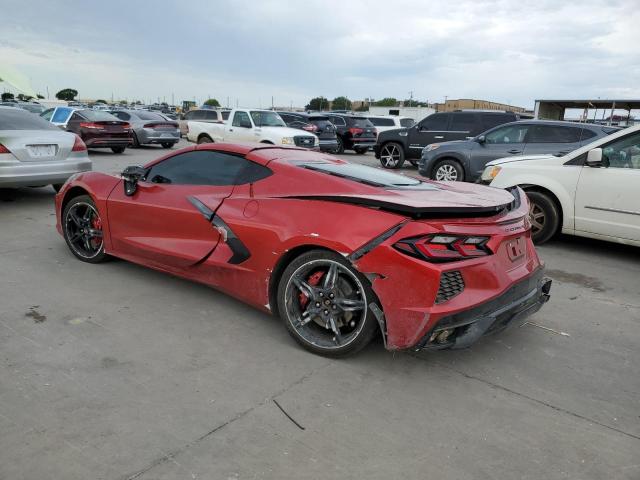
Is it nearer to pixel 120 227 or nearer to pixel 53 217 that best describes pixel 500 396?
pixel 120 227

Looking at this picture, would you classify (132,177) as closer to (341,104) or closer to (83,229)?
(83,229)

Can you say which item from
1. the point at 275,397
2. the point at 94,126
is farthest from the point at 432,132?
the point at 275,397

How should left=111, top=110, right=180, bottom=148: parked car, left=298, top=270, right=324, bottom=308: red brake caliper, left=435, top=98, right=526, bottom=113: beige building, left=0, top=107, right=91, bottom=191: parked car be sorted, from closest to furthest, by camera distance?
left=298, top=270, right=324, bottom=308: red brake caliper < left=0, top=107, right=91, bottom=191: parked car < left=111, top=110, right=180, bottom=148: parked car < left=435, top=98, right=526, bottom=113: beige building

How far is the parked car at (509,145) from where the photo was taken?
10336 mm

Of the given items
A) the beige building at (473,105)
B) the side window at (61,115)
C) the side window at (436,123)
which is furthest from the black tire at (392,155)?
the beige building at (473,105)

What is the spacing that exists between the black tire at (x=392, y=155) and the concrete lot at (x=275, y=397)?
37.5ft

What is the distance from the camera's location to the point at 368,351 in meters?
3.53

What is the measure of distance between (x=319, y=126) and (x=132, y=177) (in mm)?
15679

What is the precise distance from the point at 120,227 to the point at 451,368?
3.16 metres

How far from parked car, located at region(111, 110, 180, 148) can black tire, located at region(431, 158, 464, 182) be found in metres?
11.4

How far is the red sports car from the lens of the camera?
3.00 m

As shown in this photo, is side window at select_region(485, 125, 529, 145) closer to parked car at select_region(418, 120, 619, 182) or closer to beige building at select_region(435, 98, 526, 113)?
parked car at select_region(418, 120, 619, 182)

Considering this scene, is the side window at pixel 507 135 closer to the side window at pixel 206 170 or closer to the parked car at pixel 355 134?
the side window at pixel 206 170

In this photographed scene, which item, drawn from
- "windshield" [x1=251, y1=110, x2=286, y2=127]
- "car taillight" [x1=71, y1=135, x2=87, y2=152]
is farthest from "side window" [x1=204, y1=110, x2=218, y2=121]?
"car taillight" [x1=71, y1=135, x2=87, y2=152]
